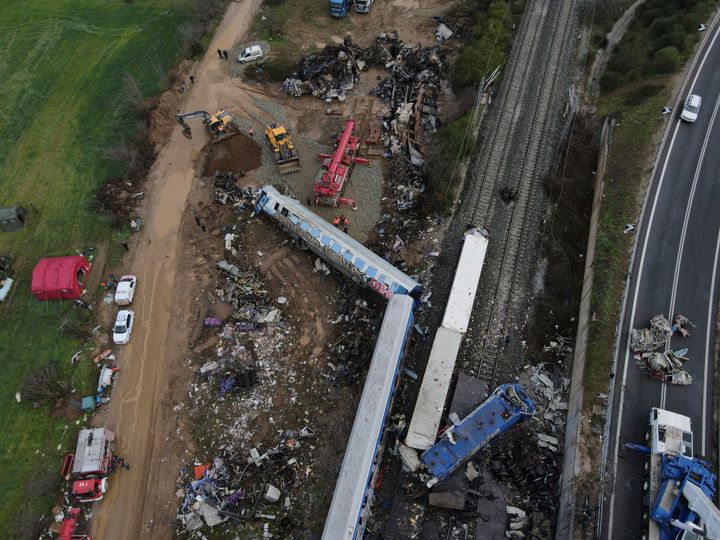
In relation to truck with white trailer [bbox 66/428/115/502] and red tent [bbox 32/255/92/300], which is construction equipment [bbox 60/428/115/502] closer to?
truck with white trailer [bbox 66/428/115/502]

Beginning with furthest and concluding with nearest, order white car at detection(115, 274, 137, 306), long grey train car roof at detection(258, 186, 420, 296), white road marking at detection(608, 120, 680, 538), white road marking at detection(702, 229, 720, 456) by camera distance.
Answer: white car at detection(115, 274, 137, 306)
long grey train car roof at detection(258, 186, 420, 296)
white road marking at detection(702, 229, 720, 456)
white road marking at detection(608, 120, 680, 538)

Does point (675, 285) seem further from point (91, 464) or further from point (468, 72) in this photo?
point (91, 464)

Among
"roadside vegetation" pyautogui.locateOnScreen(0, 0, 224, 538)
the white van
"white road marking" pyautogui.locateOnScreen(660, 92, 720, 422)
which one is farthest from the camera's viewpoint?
the white van

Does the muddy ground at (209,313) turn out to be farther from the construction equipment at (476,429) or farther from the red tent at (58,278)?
the construction equipment at (476,429)

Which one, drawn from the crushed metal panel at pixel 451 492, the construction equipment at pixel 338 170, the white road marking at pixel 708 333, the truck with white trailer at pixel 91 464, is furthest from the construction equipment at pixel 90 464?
the white road marking at pixel 708 333

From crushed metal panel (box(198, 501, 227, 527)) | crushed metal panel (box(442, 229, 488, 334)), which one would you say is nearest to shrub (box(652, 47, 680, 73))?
crushed metal panel (box(442, 229, 488, 334))

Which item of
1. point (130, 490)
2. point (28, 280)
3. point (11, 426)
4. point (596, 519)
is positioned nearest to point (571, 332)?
point (596, 519)

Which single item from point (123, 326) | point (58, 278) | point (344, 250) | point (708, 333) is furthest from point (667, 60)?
point (58, 278)
